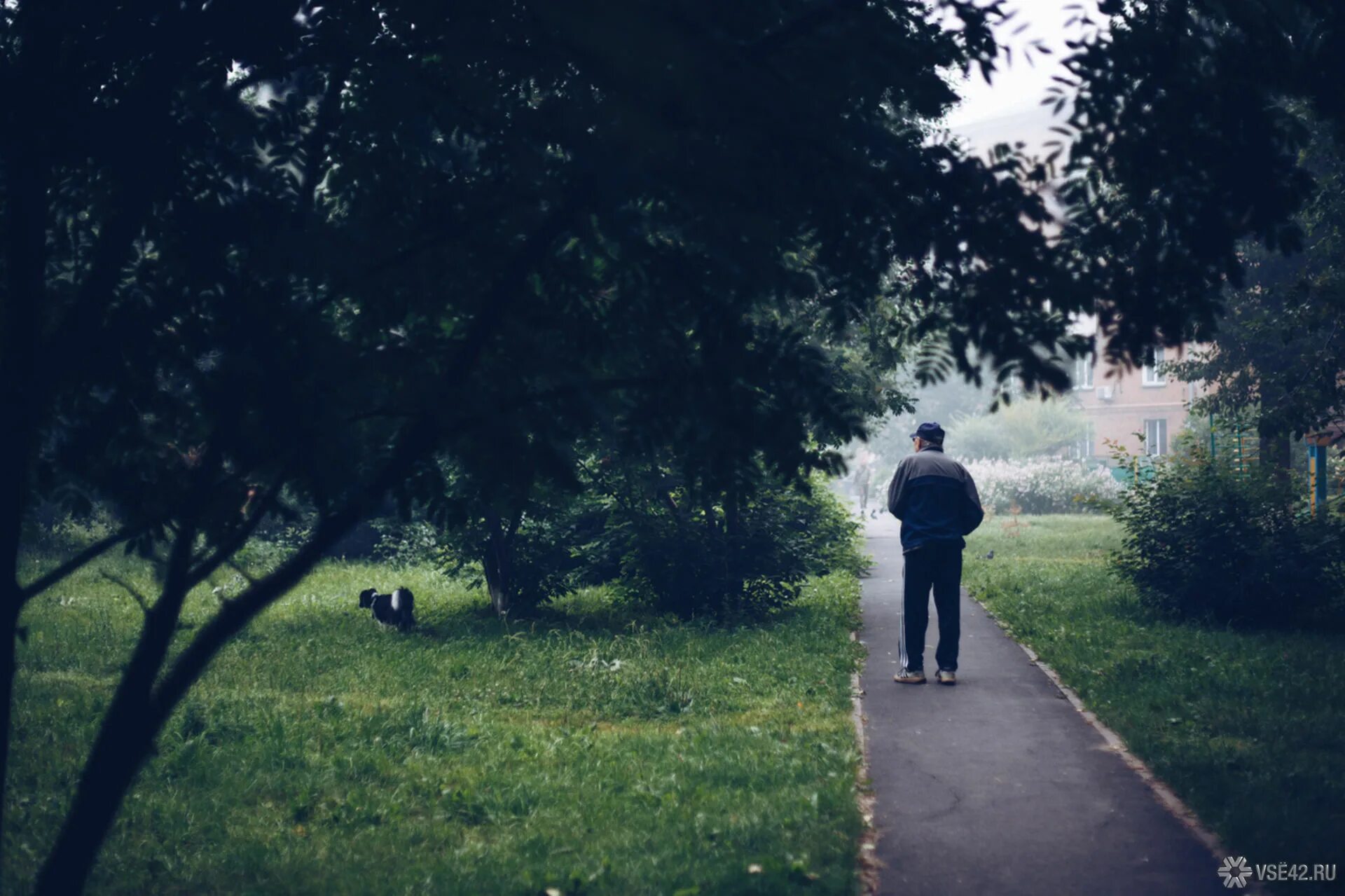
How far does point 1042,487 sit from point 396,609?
3185cm

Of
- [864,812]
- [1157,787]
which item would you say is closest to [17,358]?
[864,812]

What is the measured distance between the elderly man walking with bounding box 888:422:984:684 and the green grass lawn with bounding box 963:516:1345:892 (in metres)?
0.99

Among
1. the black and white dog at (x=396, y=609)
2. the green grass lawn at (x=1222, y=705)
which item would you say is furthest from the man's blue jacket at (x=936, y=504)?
the black and white dog at (x=396, y=609)

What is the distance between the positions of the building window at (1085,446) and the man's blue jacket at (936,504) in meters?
51.0

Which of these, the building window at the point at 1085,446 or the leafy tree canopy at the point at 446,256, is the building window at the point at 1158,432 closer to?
the building window at the point at 1085,446

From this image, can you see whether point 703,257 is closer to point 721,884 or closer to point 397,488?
point 397,488

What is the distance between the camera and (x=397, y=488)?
382cm

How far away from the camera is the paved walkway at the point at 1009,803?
4.57 metres

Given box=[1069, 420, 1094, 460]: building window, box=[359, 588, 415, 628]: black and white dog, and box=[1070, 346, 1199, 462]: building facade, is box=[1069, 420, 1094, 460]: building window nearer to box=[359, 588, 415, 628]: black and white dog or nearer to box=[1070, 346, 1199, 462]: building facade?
box=[1070, 346, 1199, 462]: building facade

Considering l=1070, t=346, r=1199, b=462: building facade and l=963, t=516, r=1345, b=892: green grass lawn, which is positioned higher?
l=1070, t=346, r=1199, b=462: building facade

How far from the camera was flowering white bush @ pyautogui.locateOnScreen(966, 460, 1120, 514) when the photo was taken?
39656 mm

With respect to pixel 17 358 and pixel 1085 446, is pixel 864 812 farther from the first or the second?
pixel 1085 446

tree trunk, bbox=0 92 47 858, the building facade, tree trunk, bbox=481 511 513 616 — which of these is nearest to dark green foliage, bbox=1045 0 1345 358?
tree trunk, bbox=0 92 47 858

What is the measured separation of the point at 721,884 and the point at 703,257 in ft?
7.89
